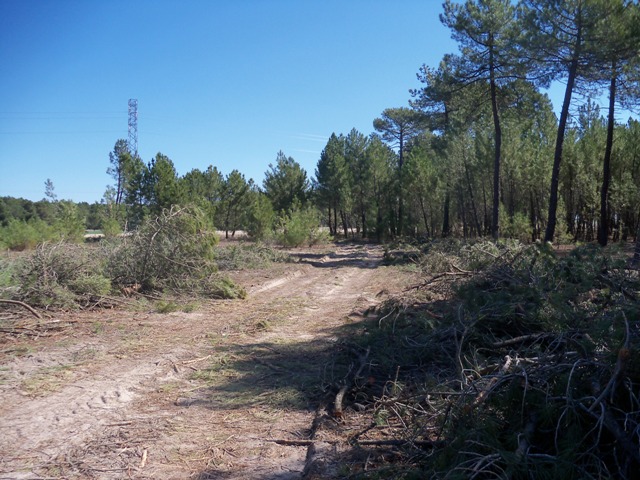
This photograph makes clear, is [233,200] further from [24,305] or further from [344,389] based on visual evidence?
[344,389]

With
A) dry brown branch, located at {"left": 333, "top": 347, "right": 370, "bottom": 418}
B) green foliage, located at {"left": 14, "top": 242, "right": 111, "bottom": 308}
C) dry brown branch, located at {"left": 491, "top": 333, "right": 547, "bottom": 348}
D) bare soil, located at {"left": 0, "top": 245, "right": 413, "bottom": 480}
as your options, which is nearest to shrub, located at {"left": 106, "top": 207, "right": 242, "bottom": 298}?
green foliage, located at {"left": 14, "top": 242, "right": 111, "bottom": 308}

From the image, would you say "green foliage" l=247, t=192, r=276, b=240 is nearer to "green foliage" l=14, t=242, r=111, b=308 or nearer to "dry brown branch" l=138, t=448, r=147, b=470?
"green foliage" l=14, t=242, r=111, b=308

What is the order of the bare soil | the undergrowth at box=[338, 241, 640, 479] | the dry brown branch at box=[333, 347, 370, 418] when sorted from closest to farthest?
the undergrowth at box=[338, 241, 640, 479], the bare soil, the dry brown branch at box=[333, 347, 370, 418]

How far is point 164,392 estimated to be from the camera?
5254 millimetres

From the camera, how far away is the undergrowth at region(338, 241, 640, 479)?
2.71m

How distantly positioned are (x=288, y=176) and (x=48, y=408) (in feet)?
132

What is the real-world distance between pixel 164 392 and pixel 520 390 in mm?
3813

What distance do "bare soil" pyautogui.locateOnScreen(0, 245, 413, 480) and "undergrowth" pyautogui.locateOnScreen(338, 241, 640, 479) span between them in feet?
2.39

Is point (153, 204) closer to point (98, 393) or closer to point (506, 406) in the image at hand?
point (98, 393)

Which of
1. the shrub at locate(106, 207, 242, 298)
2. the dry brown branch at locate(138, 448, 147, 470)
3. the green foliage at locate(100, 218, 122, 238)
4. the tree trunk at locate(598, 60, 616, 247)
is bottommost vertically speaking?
the dry brown branch at locate(138, 448, 147, 470)

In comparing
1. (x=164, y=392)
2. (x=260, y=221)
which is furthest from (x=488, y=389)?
(x=260, y=221)

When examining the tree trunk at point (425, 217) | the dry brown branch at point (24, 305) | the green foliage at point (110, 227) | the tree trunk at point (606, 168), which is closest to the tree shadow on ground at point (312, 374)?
the dry brown branch at point (24, 305)

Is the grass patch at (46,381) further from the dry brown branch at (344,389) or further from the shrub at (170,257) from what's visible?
the shrub at (170,257)

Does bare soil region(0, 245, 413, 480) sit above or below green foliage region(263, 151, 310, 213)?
below
